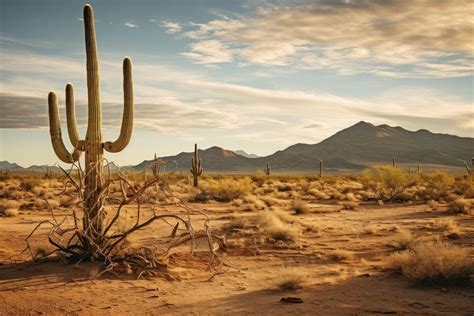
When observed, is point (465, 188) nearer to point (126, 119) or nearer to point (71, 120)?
point (126, 119)

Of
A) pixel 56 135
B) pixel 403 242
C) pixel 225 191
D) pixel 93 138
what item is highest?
pixel 56 135

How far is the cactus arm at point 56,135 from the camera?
33.5ft

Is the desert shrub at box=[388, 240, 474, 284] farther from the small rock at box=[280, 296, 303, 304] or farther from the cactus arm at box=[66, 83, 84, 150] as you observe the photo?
the cactus arm at box=[66, 83, 84, 150]

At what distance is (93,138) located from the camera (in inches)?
384

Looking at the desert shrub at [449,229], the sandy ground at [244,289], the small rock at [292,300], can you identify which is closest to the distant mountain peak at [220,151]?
the desert shrub at [449,229]

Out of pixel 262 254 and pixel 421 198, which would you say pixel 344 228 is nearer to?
pixel 262 254

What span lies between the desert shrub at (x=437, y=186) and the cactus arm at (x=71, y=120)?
2180 cm

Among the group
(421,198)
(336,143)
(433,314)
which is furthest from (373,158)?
(433,314)

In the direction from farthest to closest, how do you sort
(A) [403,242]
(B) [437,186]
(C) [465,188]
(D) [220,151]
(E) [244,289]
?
1. (D) [220,151]
2. (B) [437,186]
3. (C) [465,188]
4. (A) [403,242]
5. (E) [244,289]

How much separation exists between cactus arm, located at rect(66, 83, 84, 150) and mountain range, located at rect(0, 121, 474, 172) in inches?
4631

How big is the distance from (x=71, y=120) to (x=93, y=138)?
118cm

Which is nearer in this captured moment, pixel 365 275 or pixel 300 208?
pixel 365 275

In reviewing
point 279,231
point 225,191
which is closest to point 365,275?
point 279,231

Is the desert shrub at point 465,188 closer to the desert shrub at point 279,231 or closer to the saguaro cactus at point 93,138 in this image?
the desert shrub at point 279,231
